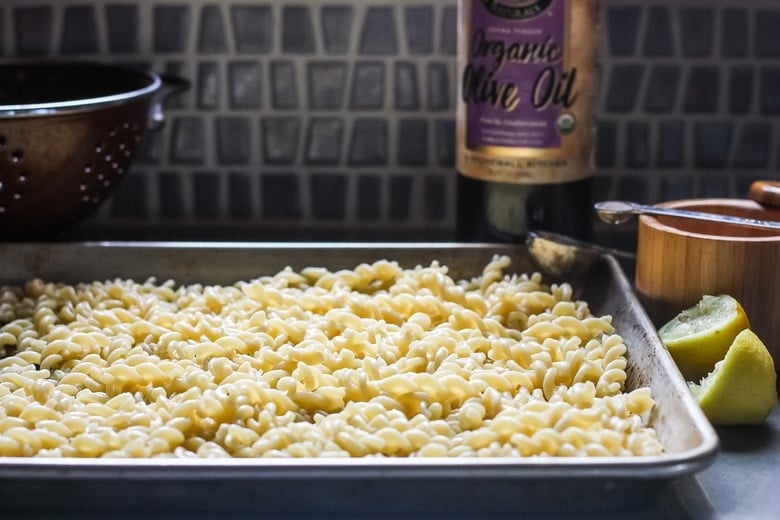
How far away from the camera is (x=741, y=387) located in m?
0.83

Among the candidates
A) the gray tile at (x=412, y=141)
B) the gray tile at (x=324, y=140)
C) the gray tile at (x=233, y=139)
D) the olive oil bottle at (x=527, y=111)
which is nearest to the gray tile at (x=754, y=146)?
the olive oil bottle at (x=527, y=111)

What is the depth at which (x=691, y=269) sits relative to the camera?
931 mm

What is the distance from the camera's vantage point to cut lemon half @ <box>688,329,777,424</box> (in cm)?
82

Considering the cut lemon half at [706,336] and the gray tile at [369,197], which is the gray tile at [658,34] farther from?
the cut lemon half at [706,336]

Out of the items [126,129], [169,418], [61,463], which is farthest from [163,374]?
[126,129]

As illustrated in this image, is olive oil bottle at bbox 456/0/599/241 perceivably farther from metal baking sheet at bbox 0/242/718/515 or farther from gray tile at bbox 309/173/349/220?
metal baking sheet at bbox 0/242/718/515

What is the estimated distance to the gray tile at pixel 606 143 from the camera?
131cm

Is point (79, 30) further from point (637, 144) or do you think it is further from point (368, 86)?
point (637, 144)

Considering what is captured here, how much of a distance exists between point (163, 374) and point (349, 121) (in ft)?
1.77

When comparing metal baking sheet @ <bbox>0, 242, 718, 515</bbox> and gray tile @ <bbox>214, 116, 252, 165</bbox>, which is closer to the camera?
metal baking sheet @ <bbox>0, 242, 718, 515</bbox>

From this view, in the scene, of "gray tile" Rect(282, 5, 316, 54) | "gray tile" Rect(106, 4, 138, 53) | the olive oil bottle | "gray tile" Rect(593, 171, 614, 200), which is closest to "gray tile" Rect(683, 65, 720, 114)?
"gray tile" Rect(593, 171, 614, 200)

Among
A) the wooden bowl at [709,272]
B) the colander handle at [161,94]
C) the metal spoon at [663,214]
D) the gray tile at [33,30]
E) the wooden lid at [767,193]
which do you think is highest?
the gray tile at [33,30]

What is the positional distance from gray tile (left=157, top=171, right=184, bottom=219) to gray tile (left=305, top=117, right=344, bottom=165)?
0.16 meters

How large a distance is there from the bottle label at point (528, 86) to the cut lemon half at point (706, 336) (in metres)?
0.26
